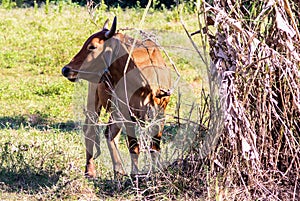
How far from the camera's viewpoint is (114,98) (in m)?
6.38

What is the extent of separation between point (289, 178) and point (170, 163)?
0.94m

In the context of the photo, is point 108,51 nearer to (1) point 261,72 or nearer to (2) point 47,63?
(1) point 261,72

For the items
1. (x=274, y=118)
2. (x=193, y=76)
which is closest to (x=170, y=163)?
(x=274, y=118)

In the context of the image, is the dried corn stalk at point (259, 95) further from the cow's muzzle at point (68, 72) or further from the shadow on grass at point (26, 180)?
the shadow on grass at point (26, 180)

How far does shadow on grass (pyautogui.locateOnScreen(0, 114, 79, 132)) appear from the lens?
27.5 ft

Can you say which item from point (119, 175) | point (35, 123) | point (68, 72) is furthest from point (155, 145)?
point (35, 123)

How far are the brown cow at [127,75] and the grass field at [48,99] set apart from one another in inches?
10.5

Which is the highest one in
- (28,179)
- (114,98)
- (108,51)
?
(108,51)

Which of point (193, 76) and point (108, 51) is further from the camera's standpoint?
point (193, 76)

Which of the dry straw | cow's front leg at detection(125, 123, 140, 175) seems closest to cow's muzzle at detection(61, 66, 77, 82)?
cow's front leg at detection(125, 123, 140, 175)

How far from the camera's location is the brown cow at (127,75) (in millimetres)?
6211

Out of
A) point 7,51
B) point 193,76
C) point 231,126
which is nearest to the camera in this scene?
point 231,126

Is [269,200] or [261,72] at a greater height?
[261,72]

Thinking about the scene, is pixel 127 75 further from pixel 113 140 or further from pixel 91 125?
pixel 113 140
